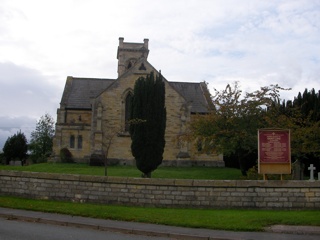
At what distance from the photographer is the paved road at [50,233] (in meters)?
9.68

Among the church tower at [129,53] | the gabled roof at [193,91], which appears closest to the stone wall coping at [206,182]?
the gabled roof at [193,91]

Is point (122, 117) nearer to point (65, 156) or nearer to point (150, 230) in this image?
point (65, 156)

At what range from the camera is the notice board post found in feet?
50.9

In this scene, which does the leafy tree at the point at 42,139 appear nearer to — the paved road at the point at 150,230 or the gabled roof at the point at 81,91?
the gabled roof at the point at 81,91

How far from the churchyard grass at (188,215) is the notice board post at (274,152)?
210 centimetres

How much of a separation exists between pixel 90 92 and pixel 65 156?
9877 mm

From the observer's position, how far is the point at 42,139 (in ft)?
223

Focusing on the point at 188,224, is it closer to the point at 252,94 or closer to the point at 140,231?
the point at 140,231

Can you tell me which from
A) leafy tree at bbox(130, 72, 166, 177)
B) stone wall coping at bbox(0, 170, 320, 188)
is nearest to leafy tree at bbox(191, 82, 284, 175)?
leafy tree at bbox(130, 72, 166, 177)

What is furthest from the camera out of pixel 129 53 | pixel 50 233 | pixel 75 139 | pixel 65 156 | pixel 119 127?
pixel 129 53

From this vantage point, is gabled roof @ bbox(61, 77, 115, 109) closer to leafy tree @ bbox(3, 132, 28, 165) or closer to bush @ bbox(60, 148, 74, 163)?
bush @ bbox(60, 148, 74, 163)

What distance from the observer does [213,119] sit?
2484 centimetres

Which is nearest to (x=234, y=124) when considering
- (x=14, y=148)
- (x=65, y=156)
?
(x=65, y=156)

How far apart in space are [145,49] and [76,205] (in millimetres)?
43915
